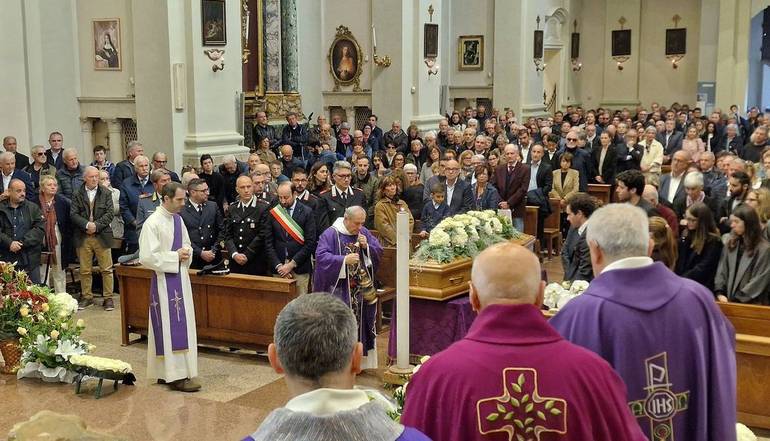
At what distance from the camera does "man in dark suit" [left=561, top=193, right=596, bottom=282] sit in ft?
23.2

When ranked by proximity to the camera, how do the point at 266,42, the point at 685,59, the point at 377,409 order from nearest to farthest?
1. the point at 377,409
2. the point at 266,42
3. the point at 685,59

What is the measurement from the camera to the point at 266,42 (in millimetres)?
18656

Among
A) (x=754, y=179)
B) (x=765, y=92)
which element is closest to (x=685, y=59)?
(x=765, y=92)

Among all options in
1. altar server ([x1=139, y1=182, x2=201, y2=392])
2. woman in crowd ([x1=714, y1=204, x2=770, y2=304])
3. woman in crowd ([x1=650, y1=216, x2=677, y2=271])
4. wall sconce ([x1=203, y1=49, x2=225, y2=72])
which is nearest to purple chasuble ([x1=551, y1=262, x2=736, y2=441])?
woman in crowd ([x1=650, y1=216, x2=677, y2=271])

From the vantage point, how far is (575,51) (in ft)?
98.7

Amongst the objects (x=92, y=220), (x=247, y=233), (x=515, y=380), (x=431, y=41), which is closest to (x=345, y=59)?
(x=431, y=41)

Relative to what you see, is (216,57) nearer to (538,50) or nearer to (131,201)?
(131,201)

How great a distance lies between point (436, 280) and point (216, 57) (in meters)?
8.24

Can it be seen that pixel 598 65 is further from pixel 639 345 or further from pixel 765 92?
pixel 639 345

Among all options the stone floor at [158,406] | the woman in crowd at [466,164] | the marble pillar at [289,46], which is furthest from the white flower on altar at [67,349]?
the marble pillar at [289,46]

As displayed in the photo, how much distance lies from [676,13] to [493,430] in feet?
93.9

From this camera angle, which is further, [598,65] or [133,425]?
[598,65]

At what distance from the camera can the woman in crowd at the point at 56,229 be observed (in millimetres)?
10344

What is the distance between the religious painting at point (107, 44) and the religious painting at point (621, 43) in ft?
Answer: 62.8
